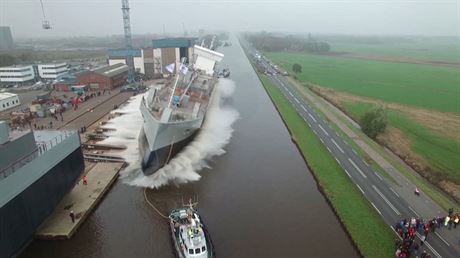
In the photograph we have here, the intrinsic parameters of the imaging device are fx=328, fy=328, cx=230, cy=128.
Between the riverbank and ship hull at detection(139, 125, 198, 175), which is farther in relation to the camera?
ship hull at detection(139, 125, 198, 175)

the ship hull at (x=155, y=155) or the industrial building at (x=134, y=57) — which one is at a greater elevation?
the industrial building at (x=134, y=57)

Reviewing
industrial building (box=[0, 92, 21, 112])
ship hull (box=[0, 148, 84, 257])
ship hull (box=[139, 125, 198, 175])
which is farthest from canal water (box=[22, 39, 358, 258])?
industrial building (box=[0, 92, 21, 112])

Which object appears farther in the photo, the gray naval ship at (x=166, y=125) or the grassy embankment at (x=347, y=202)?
the gray naval ship at (x=166, y=125)

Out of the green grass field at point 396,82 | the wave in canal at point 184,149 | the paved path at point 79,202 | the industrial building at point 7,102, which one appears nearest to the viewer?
the paved path at point 79,202

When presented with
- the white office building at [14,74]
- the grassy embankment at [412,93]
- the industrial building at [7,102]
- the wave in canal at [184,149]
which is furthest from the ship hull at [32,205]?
the white office building at [14,74]

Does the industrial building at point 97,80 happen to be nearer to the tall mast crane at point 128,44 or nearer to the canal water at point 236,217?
the tall mast crane at point 128,44

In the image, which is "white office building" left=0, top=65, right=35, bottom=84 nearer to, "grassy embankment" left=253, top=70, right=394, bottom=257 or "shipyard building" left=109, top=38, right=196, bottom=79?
"shipyard building" left=109, top=38, right=196, bottom=79

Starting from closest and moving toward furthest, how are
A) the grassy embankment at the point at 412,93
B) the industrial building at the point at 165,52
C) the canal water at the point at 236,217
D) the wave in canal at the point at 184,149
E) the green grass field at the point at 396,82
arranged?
the canal water at the point at 236,217 → the wave in canal at the point at 184,149 → the grassy embankment at the point at 412,93 → the green grass field at the point at 396,82 → the industrial building at the point at 165,52

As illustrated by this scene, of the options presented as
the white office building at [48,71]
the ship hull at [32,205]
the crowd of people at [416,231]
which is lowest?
the white office building at [48,71]
